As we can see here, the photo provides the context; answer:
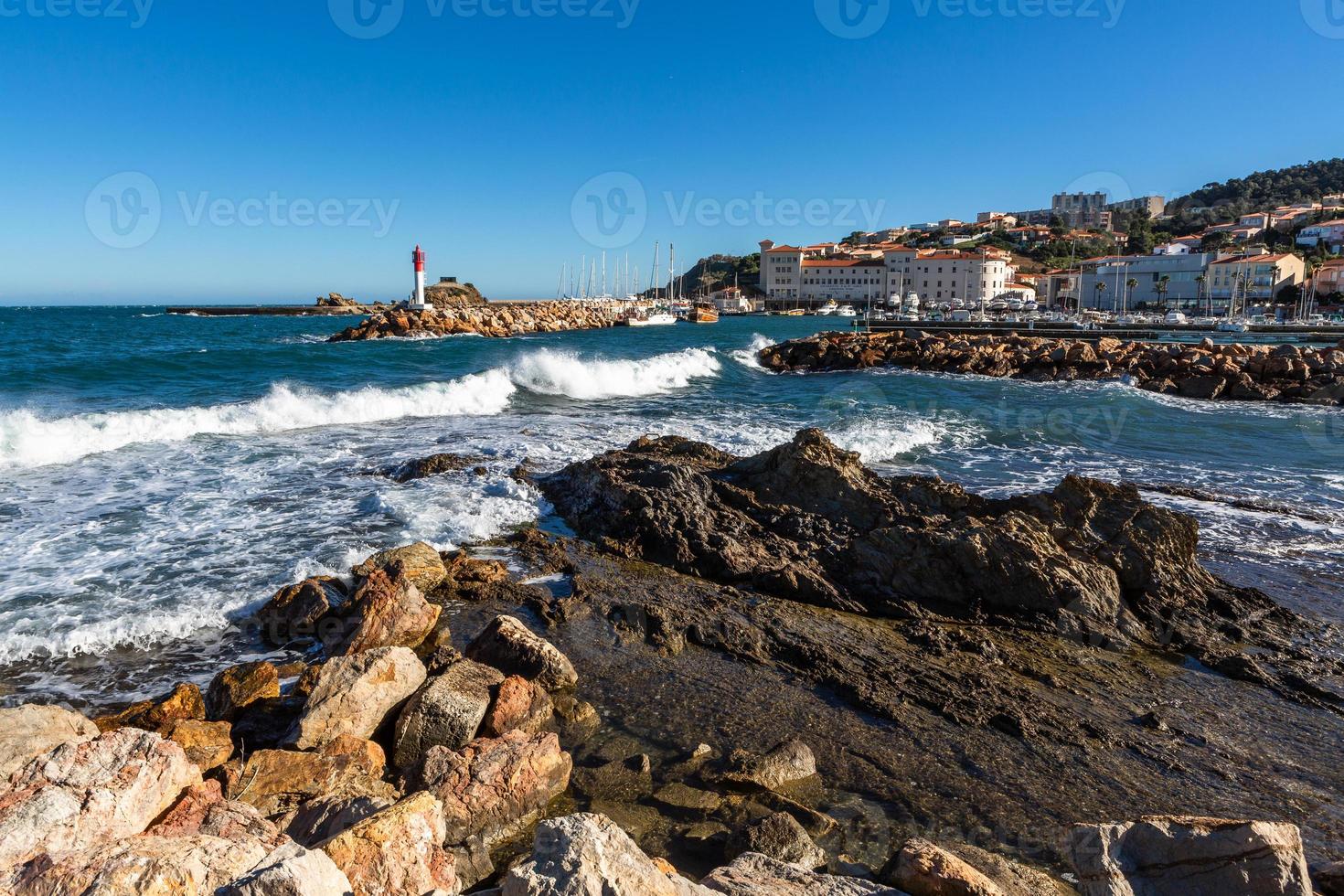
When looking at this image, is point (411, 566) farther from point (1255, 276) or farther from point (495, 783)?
point (1255, 276)

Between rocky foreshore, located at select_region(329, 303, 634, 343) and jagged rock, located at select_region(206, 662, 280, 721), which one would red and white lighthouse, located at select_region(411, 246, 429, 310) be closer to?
rocky foreshore, located at select_region(329, 303, 634, 343)

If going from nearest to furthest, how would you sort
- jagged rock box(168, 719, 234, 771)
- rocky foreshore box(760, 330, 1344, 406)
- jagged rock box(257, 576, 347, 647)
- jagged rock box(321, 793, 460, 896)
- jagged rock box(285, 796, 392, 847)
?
1. jagged rock box(321, 793, 460, 896)
2. jagged rock box(285, 796, 392, 847)
3. jagged rock box(168, 719, 234, 771)
4. jagged rock box(257, 576, 347, 647)
5. rocky foreshore box(760, 330, 1344, 406)

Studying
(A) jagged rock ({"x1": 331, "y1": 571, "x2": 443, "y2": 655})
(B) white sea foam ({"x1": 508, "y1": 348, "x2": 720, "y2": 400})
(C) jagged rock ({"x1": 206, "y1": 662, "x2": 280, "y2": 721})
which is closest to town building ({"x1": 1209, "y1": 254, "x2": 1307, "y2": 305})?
(B) white sea foam ({"x1": 508, "y1": 348, "x2": 720, "y2": 400})

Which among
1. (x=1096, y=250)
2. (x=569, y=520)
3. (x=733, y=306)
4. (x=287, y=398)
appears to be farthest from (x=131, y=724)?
(x=1096, y=250)

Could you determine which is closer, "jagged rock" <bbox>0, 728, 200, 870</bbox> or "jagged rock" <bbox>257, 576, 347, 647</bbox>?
"jagged rock" <bbox>0, 728, 200, 870</bbox>

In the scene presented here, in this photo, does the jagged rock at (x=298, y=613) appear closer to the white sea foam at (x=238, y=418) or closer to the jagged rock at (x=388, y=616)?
the jagged rock at (x=388, y=616)

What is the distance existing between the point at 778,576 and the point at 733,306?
11107 cm

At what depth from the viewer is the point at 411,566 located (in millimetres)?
6973

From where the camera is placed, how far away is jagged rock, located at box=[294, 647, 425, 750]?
14.0ft

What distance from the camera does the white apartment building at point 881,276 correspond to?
321 feet

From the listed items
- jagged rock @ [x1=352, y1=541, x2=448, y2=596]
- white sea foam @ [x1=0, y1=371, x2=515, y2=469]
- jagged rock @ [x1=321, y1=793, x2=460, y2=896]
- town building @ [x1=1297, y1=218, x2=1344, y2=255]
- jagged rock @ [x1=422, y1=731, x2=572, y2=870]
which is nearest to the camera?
jagged rock @ [x1=321, y1=793, x2=460, y2=896]

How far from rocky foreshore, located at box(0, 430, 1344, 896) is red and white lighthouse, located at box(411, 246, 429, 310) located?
66.8 meters

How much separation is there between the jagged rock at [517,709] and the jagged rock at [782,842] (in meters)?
1.53

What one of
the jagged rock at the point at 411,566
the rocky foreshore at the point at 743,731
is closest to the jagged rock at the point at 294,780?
the rocky foreshore at the point at 743,731
